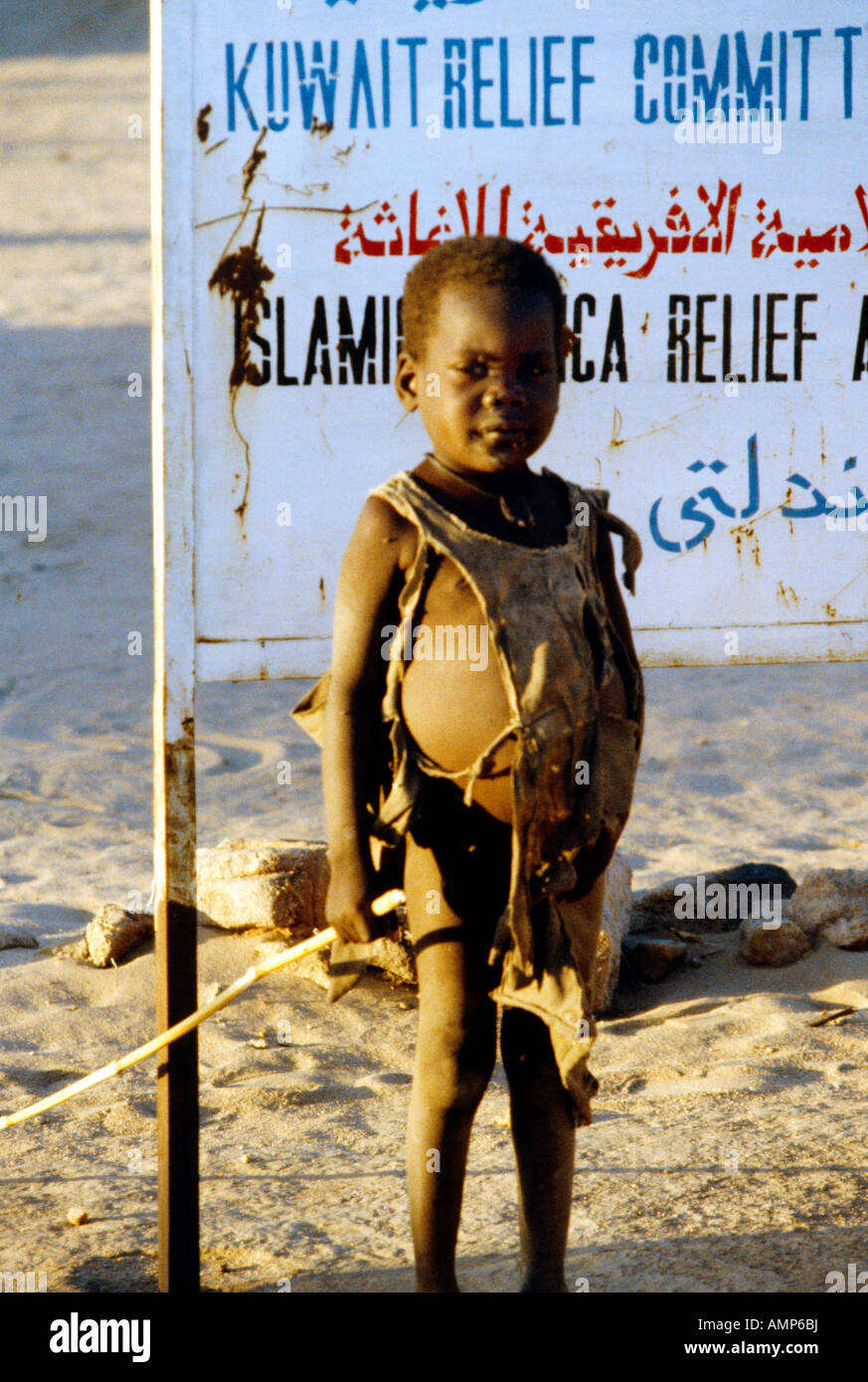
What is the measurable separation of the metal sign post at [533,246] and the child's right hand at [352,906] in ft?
1.40

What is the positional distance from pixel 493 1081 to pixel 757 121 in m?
2.35

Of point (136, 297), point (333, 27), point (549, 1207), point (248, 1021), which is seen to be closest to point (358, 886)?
point (549, 1207)

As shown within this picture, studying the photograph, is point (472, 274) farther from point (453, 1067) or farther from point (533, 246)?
point (453, 1067)

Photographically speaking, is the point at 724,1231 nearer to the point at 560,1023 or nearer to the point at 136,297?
the point at 560,1023

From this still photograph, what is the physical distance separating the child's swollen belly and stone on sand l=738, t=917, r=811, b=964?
89.5 inches

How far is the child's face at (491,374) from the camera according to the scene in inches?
89.3

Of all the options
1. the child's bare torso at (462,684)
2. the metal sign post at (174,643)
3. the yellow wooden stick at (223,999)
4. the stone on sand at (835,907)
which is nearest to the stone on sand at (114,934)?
the yellow wooden stick at (223,999)

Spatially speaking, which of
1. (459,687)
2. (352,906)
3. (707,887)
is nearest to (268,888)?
(707,887)

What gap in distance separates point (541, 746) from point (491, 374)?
0.57m

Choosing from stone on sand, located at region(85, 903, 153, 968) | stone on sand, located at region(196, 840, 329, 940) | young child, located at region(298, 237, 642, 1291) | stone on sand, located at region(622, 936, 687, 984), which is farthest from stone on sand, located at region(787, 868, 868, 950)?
young child, located at region(298, 237, 642, 1291)

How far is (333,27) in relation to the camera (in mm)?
2668

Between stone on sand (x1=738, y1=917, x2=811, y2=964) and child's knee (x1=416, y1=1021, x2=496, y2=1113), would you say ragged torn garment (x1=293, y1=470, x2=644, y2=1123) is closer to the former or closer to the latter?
child's knee (x1=416, y1=1021, x2=496, y2=1113)

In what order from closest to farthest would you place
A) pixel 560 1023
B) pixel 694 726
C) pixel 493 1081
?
pixel 560 1023 < pixel 493 1081 < pixel 694 726

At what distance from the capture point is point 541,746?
2.30 metres
